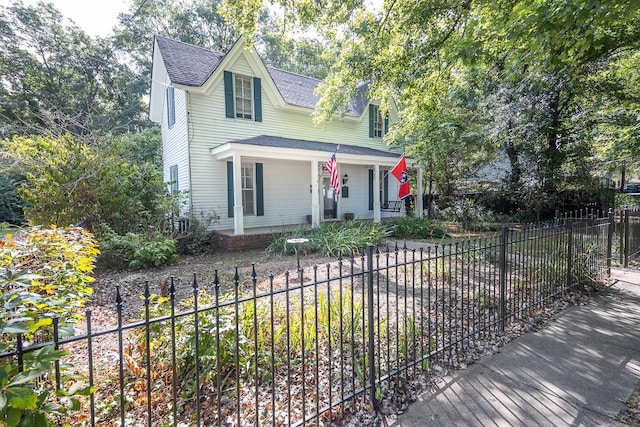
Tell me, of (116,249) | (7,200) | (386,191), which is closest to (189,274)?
(116,249)

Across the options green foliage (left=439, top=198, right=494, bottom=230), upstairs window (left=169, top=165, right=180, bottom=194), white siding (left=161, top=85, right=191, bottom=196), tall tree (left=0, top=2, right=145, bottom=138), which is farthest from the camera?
tall tree (left=0, top=2, right=145, bottom=138)

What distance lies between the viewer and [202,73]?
12.0 meters

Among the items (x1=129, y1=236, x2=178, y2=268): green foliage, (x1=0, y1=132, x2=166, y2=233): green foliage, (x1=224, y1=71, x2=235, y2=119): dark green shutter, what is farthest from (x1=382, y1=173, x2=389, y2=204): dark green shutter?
(x1=0, y1=132, x2=166, y2=233): green foliage

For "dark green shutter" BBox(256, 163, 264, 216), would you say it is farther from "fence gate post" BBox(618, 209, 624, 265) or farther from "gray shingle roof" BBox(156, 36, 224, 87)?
"fence gate post" BBox(618, 209, 624, 265)

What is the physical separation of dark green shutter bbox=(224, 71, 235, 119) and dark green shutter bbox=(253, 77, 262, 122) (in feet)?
3.09

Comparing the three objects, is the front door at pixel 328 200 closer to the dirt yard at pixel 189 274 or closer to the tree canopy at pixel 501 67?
the tree canopy at pixel 501 67

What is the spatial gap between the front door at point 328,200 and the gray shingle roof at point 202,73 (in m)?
3.50

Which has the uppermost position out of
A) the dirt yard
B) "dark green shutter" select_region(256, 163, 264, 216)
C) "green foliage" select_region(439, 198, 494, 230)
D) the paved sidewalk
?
"dark green shutter" select_region(256, 163, 264, 216)

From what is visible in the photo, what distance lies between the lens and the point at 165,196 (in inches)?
398

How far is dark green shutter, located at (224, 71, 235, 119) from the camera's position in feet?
38.6

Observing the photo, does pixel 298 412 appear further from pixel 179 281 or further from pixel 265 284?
pixel 179 281

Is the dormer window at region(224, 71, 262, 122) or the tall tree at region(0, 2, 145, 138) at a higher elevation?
the tall tree at region(0, 2, 145, 138)

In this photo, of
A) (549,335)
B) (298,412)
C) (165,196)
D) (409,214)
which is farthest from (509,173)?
(298,412)

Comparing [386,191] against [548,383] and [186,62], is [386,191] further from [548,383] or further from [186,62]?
[548,383]
